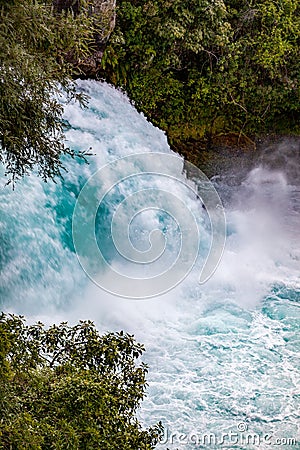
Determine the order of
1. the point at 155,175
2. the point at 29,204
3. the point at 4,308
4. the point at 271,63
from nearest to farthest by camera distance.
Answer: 1. the point at 4,308
2. the point at 29,204
3. the point at 155,175
4. the point at 271,63

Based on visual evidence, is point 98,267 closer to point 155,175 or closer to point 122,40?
point 155,175

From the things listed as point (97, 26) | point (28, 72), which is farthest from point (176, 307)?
point (97, 26)

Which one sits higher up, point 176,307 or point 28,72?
point 176,307

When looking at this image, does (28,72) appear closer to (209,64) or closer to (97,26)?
(97,26)

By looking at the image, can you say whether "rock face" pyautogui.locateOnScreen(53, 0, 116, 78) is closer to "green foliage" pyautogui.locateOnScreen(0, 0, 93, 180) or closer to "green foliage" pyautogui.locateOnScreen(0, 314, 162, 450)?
"green foliage" pyautogui.locateOnScreen(0, 0, 93, 180)

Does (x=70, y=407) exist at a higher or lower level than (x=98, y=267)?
lower

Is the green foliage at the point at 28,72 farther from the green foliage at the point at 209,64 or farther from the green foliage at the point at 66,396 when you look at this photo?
the green foliage at the point at 209,64

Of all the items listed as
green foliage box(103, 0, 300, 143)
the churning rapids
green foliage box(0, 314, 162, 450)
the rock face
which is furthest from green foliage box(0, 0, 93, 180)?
green foliage box(103, 0, 300, 143)

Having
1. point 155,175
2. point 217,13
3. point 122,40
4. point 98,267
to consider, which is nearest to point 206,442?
point 98,267
